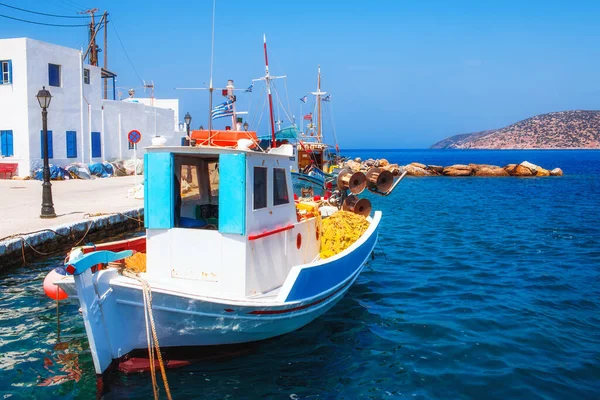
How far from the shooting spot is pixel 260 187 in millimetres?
A: 7391

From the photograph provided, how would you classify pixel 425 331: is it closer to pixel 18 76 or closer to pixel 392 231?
pixel 392 231

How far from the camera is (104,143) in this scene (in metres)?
30.1

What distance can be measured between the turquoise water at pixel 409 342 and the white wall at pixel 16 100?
51.5 feet

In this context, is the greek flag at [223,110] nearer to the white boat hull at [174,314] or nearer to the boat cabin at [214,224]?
the boat cabin at [214,224]

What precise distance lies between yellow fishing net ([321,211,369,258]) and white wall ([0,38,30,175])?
19.4 m

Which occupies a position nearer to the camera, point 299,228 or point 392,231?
point 299,228

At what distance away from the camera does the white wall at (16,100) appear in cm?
2464

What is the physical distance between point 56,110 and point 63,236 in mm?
15833

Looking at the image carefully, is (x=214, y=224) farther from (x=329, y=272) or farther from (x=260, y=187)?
(x=329, y=272)

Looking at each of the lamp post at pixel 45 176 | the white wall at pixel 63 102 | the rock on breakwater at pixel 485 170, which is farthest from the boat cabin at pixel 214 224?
the rock on breakwater at pixel 485 170

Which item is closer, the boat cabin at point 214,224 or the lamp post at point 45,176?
the boat cabin at point 214,224

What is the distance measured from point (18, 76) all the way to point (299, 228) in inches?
858

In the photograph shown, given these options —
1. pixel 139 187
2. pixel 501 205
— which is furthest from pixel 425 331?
pixel 501 205

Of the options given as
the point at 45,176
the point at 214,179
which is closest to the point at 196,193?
the point at 214,179
